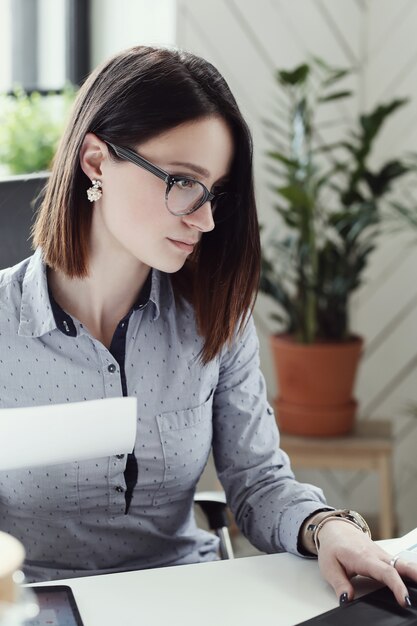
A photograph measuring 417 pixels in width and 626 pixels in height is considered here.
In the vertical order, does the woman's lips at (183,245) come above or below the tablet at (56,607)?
above

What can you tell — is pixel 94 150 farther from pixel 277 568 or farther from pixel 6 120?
pixel 6 120

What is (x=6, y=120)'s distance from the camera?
2.81 meters

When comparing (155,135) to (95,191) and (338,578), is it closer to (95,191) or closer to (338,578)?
(95,191)

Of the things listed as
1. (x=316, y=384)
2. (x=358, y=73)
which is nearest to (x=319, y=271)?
(x=316, y=384)

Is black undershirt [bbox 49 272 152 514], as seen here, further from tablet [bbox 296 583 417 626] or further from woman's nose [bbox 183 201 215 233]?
tablet [bbox 296 583 417 626]

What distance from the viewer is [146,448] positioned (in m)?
1.48

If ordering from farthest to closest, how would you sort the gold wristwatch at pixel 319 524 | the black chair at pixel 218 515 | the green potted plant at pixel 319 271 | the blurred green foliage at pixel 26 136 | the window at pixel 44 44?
the window at pixel 44 44 → the blurred green foliage at pixel 26 136 → the green potted plant at pixel 319 271 → the black chair at pixel 218 515 → the gold wristwatch at pixel 319 524

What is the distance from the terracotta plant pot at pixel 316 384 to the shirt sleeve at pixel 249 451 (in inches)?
39.3

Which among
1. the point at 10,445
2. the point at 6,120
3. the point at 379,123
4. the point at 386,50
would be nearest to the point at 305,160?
the point at 379,123

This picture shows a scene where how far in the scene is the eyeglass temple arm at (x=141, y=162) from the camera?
4.53ft

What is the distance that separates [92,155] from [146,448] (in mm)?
446

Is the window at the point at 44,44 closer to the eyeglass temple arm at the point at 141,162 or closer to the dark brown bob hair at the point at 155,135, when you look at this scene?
the dark brown bob hair at the point at 155,135

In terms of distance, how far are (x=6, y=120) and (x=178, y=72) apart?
154cm

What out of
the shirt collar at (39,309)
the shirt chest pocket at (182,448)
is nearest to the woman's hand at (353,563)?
the shirt chest pocket at (182,448)
